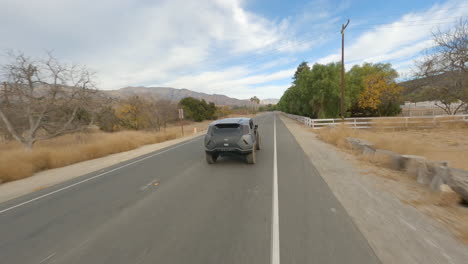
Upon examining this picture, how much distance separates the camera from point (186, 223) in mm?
3453

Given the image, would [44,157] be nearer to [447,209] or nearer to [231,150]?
[231,150]

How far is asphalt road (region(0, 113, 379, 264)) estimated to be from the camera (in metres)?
2.64

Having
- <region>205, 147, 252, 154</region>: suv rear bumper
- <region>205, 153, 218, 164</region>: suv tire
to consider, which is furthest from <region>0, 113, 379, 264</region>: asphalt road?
<region>205, 153, 218, 164</region>: suv tire

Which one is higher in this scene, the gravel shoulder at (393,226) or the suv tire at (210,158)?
the suv tire at (210,158)

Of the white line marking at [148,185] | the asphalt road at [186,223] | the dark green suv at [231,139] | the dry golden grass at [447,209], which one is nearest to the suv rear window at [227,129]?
the dark green suv at [231,139]

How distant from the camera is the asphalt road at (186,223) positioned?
8.66ft

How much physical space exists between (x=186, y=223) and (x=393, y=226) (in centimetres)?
358

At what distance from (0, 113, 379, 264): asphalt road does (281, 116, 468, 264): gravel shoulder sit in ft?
0.79

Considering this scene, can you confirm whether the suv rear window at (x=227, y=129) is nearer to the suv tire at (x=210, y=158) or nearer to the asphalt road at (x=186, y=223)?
the suv tire at (x=210, y=158)

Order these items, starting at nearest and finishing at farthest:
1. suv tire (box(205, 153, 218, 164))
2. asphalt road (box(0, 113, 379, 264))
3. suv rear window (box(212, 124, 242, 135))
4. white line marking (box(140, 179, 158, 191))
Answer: asphalt road (box(0, 113, 379, 264))
white line marking (box(140, 179, 158, 191))
suv rear window (box(212, 124, 242, 135))
suv tire (box(205, 153, 218, 164))

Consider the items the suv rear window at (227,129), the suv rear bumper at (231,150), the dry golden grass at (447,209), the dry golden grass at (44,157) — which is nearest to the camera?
the dry golden grass at (447,209)

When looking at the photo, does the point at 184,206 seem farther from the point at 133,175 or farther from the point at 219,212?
the point at 133,175

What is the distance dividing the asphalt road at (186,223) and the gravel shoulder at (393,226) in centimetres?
24

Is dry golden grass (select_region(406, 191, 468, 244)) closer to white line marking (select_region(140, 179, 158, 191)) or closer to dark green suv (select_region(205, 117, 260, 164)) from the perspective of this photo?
dark green suv (select_region(205, 117, 260, 164))
